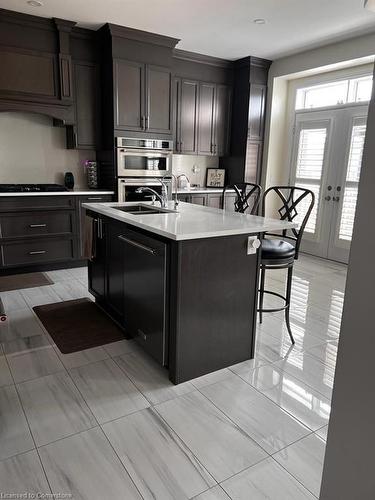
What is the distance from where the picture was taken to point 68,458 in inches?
65.2

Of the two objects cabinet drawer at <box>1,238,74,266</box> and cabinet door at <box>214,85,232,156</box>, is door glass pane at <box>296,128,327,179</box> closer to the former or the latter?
cabinet door at <box>214,85,232,156</box>

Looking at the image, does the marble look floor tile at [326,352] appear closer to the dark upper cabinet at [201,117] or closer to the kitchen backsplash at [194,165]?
the dark upper cabinet at [201,117]

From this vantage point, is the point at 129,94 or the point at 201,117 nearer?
the point at 129,94

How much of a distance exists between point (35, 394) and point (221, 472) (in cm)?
115

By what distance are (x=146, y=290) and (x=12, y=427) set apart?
103cm

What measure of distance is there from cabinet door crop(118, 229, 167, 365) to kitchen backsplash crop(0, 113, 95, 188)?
2691mm

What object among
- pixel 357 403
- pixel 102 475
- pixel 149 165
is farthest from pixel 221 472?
pixel 149 165

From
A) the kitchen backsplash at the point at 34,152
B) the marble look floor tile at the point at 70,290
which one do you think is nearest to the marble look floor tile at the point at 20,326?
the marble look floor tile at the point at 70,290

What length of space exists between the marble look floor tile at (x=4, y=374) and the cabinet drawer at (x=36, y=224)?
6.51ft

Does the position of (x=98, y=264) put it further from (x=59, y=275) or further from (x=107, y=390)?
(x=59, y=275)

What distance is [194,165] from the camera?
5.97 m

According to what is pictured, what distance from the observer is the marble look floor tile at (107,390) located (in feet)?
6.52

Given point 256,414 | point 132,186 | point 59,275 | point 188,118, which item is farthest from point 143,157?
point 256,414

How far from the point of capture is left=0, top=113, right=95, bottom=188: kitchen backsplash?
14.7 feet
